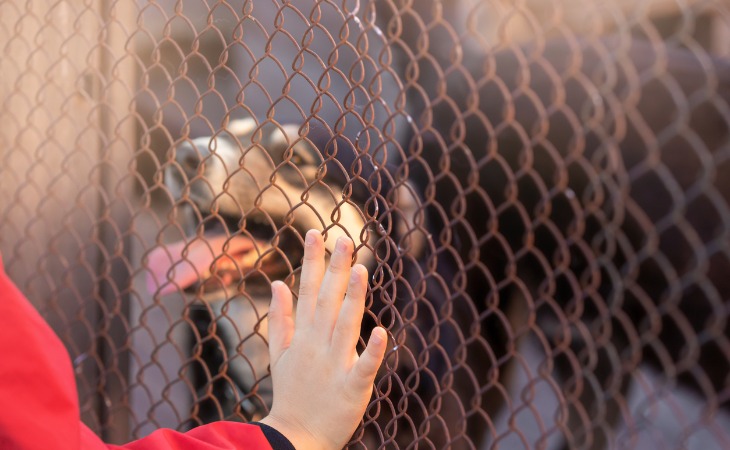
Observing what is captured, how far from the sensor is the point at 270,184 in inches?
51.3

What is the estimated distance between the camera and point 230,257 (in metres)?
1.38

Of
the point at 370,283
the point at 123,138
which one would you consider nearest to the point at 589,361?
the point at 370,283

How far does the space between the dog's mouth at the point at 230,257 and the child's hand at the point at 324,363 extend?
15 centimetres

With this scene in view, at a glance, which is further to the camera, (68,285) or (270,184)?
(68,285)

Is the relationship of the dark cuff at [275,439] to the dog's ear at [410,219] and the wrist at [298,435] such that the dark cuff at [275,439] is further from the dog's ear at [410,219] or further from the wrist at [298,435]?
the dog's ear at [410,219]

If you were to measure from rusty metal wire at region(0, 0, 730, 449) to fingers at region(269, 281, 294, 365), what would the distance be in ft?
0.32

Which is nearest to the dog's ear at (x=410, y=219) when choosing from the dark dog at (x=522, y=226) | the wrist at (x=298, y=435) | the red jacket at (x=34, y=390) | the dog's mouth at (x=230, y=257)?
the dark dog at (x=522, y=226)

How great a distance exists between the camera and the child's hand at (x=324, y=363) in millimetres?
1121

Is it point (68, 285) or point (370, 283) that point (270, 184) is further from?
point (68, 285)

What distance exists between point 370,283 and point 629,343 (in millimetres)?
458

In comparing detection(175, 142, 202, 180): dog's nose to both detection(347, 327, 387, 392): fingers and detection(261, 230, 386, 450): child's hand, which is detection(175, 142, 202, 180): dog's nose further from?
detection(347, 327, 387, 392): fingers

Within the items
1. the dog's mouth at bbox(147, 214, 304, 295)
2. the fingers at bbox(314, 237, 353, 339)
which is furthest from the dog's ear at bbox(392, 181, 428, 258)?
the dog's mouth at bbox(147, 214, 304, 295)

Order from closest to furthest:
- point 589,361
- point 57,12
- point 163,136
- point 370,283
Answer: point 589,361 < point 370,283 < point 163,136 < point 57,12

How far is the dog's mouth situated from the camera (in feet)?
4.44
